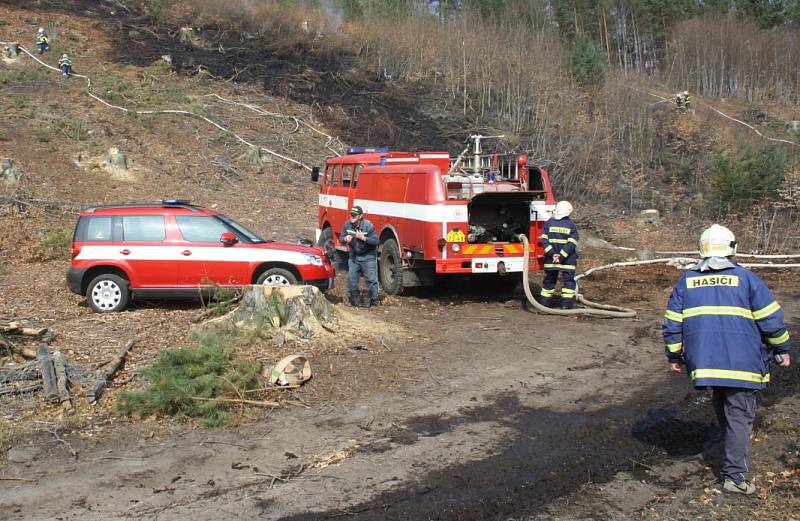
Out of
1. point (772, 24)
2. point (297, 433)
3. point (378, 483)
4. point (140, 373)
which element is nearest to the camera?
point (378, 483)

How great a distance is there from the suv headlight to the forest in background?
11648mm

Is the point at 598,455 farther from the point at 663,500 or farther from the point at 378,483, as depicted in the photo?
the point at 378,483

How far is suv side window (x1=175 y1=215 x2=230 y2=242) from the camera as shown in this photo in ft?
35.5

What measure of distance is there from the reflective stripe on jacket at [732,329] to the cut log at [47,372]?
5.62 metres

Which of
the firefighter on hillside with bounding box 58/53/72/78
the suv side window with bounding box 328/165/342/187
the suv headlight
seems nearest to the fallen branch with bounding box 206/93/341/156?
the firefighter on hillside with bounding box 58/53/72/78

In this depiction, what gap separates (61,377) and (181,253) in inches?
147

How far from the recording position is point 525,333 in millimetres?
10023

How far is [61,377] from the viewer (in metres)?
7.14

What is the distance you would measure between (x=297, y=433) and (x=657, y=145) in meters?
30.3

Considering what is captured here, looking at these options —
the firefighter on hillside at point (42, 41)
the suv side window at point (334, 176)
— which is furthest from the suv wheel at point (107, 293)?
the firefighter on hillside at point (42, 41)

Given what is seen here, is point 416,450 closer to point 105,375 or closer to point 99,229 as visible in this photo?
point 105,375

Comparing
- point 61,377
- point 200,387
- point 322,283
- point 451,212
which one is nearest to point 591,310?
point 451,212

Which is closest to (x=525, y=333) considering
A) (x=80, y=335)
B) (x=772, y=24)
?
(x=80, y=335)

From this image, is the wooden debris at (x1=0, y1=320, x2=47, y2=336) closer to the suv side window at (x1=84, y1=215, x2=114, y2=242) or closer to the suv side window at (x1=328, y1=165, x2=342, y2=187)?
the suv side window at (x1=84, y1=215, x2=114, y2=242)
